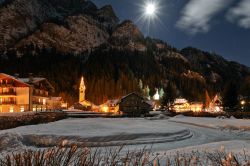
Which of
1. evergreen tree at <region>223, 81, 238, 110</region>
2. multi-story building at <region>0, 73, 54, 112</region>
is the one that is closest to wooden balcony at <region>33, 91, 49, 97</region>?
multi-story building at <region>0, 73, 54, 112</region>

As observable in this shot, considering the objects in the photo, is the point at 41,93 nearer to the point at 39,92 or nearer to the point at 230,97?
the point at 39,92

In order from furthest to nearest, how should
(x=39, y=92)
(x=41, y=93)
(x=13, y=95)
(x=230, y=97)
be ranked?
(x=230, y=97) → (x=41, y=93) → (x=39, y=92) → (x=13, y=95)

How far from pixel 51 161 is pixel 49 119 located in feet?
179

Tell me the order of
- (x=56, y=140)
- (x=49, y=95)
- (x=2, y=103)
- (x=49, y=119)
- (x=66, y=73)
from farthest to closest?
1. (x=66, y=73)
2. (x=49, y=95)
3. (x=2, y=103)
4. (x=49, y=119)
5. (x=56, y=140)

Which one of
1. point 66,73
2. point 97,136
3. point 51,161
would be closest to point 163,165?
point 51,161

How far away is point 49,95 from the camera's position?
337ft

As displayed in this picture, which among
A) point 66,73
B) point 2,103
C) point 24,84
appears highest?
point 66,73

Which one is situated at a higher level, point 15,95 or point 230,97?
point 15,95

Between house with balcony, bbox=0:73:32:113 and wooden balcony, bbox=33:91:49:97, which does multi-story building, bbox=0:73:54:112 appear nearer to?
house with balcony, bbox=0:73:32:113

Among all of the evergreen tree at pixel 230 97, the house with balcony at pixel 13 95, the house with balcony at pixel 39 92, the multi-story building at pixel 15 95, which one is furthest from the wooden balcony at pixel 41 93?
the evergreen tree at pixel 230 97

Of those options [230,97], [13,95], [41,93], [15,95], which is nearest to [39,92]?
[41,93]

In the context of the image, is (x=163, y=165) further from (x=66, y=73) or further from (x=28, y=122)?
(x=66, y=73)

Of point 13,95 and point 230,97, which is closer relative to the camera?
point 13,95

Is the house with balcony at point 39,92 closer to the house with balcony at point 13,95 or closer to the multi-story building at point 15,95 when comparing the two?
the multi-story building at point 15,95
